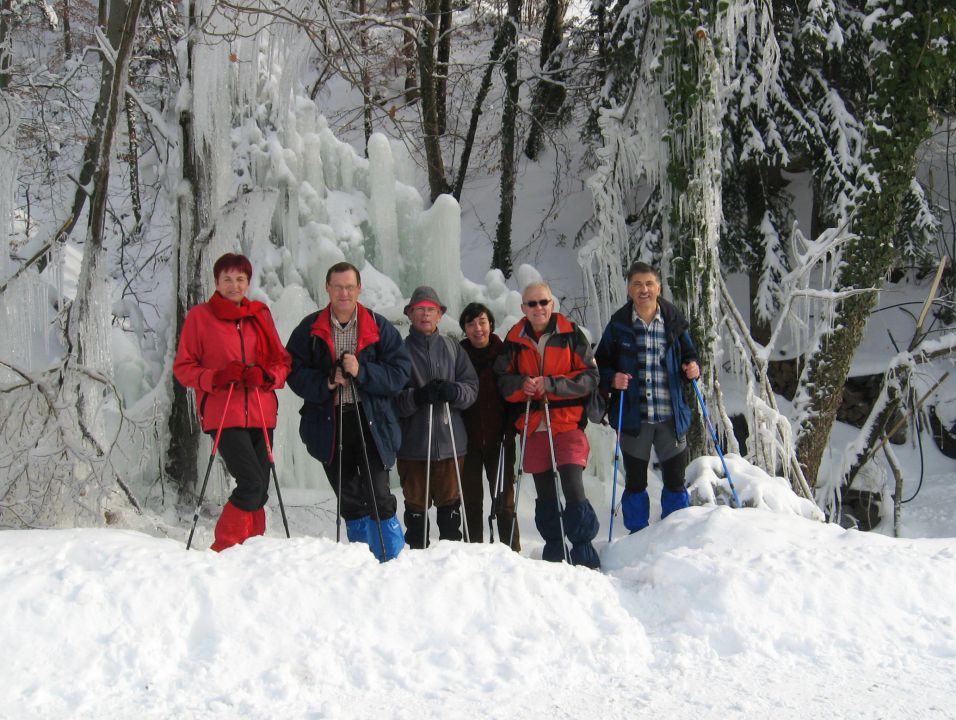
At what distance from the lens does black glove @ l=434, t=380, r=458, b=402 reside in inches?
167

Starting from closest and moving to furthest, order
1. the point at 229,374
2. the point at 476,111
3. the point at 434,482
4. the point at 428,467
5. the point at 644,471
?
the point at 229,374 < the point at 428,467 < the point at 434,482 < the point at 644,471 < the point at 476,111

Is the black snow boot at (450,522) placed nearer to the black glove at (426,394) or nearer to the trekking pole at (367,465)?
the trekking pole at (367,465)

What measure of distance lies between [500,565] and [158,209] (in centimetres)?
1332

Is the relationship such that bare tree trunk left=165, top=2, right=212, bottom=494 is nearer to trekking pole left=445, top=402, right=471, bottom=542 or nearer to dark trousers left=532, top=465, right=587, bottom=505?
trekking pole left=445, top=402, right=471, bottom=542

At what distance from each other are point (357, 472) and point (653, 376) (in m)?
1.68

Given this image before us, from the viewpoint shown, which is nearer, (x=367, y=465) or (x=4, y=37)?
(x=367, y=465)

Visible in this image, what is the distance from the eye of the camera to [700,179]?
6.01 metres

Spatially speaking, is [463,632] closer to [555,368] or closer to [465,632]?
[465,632]

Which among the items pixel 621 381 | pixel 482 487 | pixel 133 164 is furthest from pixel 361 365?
pixel 133 164

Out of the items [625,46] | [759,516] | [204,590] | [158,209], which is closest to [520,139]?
[625,46]

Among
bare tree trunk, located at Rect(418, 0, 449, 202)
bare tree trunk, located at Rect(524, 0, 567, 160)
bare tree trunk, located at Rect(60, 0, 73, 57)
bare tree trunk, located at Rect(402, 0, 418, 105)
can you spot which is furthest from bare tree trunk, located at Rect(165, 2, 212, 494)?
bare tree trunk, located at Rect(524, 0, 567, 160)

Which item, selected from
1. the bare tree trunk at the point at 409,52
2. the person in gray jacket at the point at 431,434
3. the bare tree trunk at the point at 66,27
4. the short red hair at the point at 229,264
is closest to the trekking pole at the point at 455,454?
the person in gray jacket at the point at 431,434

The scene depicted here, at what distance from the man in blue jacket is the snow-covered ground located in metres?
0.86

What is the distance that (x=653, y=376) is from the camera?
4527mm
